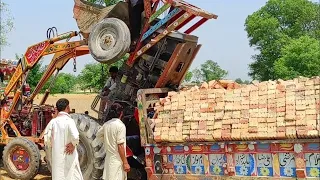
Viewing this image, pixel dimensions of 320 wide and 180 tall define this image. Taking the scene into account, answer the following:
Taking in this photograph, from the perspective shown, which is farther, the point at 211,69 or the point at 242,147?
the point at 211,69

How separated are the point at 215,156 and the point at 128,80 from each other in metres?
2.37

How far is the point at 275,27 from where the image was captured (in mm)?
36125

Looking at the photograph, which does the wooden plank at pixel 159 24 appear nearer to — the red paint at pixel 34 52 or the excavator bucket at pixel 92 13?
the excavator bucket at pixel 92 13

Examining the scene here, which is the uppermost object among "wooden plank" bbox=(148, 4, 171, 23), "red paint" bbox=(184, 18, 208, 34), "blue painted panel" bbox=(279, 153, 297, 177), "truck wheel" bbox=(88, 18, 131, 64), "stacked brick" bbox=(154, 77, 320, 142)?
"wooden plank" bbox=(148, 4, 171, 23)

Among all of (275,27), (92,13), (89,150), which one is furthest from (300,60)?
(89,150)

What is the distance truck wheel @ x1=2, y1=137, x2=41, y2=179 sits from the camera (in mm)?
7777

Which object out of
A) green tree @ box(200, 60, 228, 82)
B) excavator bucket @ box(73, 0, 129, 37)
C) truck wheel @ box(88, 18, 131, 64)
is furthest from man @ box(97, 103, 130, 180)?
green tree @ box(200, 60, 228, 82)

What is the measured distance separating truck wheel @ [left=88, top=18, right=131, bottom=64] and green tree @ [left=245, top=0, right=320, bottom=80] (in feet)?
96.1

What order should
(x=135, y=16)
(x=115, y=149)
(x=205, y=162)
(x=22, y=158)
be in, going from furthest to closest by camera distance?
(x=22, y=158) → (x=135, y=16) → (x=115, y=149) → (x=205, y=162)

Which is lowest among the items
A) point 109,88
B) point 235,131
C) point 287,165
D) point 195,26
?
point 287,165

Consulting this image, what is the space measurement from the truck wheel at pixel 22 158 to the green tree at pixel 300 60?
74.5 ft

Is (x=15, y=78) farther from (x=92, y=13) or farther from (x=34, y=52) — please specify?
(x=92, y=13)

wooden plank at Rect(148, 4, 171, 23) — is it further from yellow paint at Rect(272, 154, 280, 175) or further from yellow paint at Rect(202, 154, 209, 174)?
yellow paint at Rect(272, 154, 280, 175)

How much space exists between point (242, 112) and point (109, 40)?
2536 millimetres
